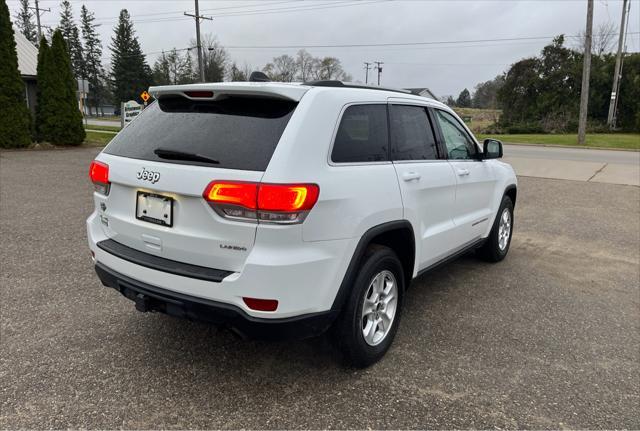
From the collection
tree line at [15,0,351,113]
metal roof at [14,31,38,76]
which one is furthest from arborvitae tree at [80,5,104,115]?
metal roof at [14,31,38,76]

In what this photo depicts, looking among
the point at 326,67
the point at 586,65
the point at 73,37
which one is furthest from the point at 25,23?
the point at 586,65

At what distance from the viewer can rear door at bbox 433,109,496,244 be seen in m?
4.15

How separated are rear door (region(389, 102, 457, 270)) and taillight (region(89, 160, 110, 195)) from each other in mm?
1875

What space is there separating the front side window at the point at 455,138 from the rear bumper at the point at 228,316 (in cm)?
213

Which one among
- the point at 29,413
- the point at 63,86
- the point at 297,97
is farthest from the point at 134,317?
the point at 63,86

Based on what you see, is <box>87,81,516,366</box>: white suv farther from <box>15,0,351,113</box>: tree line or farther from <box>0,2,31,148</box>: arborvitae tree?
<box>15,0,351,113</box>: tree line

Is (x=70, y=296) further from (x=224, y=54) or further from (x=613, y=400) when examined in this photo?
(x=224, y=54)

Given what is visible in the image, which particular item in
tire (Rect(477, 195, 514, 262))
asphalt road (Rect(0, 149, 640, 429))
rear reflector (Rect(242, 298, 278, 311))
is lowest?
asphalt road (Rect(0, 149, 640, 429))

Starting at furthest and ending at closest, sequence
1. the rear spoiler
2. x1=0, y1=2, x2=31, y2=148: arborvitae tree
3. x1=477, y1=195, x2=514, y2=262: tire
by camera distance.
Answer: x1=0, y1=2, x2=31, y2=148: arborvitae tree < x1=477, y1=195, x2=514, y2=262: tire < the rear spoiler

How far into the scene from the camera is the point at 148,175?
2.76 m

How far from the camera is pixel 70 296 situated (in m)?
4.18

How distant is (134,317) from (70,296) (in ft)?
2.57

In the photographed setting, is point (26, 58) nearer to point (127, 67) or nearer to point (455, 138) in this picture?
point (455, 138)

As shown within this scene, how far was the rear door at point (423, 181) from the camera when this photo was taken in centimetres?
337
